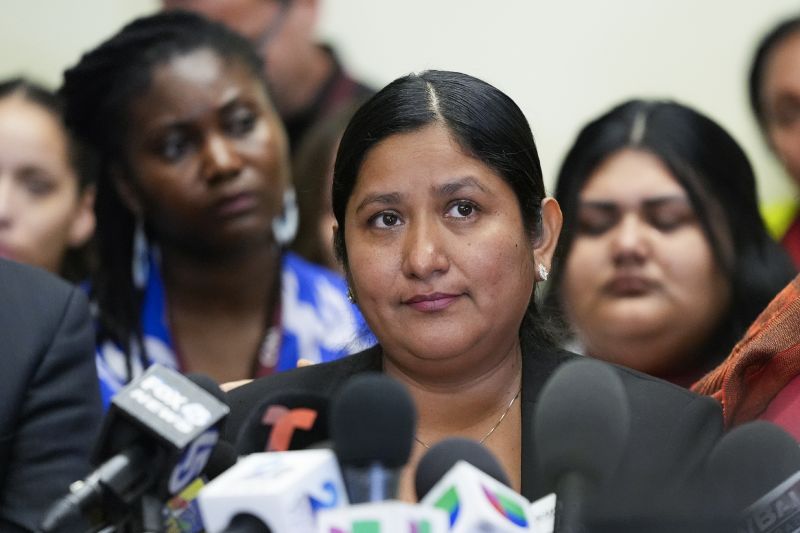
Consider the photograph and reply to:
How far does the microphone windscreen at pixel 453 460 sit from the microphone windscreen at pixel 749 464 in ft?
0.76

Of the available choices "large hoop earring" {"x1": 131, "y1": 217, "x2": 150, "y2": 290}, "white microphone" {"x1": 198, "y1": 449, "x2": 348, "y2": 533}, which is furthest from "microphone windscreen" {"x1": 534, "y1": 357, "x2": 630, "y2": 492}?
"large hoop earring" {"x1": 131, "y1": 217, "x2": 150, "y2": 290}

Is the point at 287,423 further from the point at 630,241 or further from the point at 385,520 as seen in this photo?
the point at 630,241

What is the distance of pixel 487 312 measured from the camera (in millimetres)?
2441

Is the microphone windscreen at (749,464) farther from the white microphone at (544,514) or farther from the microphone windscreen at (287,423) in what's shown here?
the microphone windscreen at (287,423)

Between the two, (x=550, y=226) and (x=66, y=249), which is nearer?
(x=550, y=226)

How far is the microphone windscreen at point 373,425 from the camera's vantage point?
1514mm

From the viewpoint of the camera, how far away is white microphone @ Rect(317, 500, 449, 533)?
1354mm

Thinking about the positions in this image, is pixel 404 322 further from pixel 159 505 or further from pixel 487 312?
pixel 159 505

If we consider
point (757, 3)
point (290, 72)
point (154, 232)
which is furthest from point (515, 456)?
point (757, 3)

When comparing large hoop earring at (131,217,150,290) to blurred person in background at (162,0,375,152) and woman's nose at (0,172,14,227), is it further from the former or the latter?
blurred person in background at (162,0,375,152)

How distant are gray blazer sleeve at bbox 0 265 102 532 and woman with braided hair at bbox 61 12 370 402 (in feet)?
3.52

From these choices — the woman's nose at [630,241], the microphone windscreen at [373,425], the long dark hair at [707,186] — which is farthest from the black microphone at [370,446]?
the woman's nose at [630,241]

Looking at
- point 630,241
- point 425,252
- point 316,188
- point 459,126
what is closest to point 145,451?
point 425,252

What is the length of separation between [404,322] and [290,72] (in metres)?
2.44
